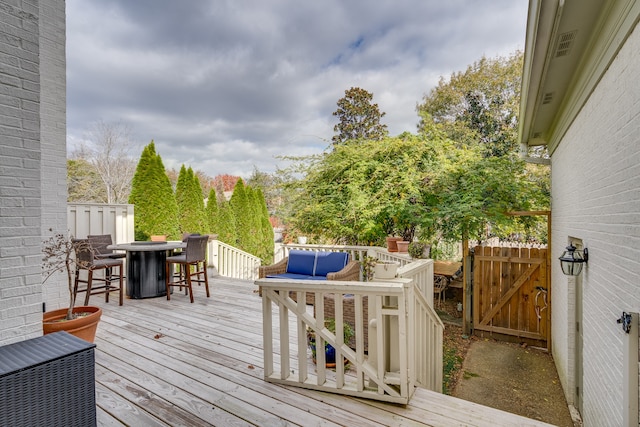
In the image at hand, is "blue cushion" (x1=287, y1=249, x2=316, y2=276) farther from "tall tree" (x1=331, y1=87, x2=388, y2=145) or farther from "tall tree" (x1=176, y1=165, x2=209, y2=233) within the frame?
"tall tree" (x1=331, y1=87, x2=388, y2=145)

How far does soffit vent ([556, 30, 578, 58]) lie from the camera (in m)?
2.26

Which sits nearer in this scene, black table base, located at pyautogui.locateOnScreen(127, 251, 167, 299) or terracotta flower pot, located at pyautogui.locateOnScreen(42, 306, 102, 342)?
terracotta flower pot, located at pyautogui.locateOnScreen(42, 306, 102, 342)

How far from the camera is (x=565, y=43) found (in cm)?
239

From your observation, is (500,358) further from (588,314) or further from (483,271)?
(588,314)

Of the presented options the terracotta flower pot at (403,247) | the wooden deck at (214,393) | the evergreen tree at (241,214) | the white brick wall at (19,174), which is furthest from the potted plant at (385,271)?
the evergreen tree at (241,214)

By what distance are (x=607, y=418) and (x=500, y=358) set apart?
3090 mm

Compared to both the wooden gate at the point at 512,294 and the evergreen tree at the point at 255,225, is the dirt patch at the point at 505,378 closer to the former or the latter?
the wooden gate at the point at 512,294

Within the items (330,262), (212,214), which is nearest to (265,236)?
(212,214)

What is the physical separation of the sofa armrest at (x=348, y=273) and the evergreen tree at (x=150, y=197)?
5082 mm

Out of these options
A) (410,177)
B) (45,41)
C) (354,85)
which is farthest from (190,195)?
(354,85)

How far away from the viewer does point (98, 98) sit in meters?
13.1

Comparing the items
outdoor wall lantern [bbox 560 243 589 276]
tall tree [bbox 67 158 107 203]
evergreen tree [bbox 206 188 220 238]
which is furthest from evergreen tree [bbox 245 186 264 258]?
outdoor wall lantern [bbox 560 243 589 276]

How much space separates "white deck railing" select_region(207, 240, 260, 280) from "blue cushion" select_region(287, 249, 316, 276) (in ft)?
8.01

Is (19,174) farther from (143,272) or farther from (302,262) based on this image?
(302,262)
